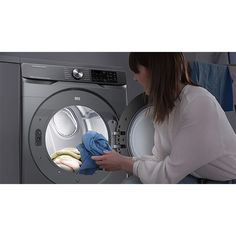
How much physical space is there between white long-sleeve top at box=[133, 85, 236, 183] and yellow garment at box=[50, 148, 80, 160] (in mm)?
329

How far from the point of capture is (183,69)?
5.32 ft

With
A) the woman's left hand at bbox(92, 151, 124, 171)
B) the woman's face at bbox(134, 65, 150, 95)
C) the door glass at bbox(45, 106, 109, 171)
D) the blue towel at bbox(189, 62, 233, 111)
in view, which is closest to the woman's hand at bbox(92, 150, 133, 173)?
the woman's left hand at bbox(92, 151, 124, 171)

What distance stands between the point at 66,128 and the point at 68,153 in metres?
0.12

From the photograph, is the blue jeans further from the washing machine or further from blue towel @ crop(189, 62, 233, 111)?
blue towel @ crop(189, 62, 233, 111)

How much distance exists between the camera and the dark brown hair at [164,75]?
157cm

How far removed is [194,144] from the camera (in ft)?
4.89

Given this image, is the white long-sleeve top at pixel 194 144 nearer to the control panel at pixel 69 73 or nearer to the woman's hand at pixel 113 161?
the woman's hand at pixel 113 161

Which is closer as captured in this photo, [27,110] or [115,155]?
[115,155]

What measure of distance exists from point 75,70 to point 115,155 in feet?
1.32

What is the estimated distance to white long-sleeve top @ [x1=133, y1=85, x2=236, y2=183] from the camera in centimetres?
149

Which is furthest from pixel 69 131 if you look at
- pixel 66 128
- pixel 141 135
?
pixel 141 135
